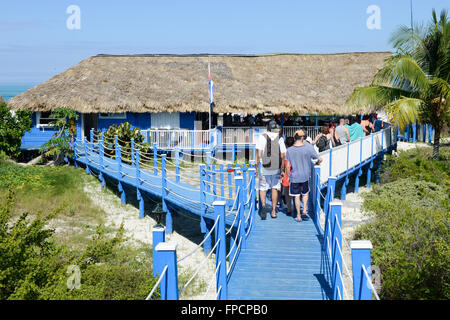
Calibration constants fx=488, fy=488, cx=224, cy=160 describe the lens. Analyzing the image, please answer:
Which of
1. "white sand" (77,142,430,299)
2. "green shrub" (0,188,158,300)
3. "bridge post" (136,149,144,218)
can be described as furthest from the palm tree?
"green shrub" (0,188,158,300)

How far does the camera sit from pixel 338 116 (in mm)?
22656

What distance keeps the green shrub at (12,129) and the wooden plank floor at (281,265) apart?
13.5 m

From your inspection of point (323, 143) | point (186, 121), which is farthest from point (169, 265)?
point (186, 121)

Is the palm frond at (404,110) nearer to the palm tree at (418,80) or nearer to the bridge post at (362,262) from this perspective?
the palm tree at (418,80)

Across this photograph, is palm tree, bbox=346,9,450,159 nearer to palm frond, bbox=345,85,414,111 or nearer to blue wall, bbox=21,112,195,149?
palm frond, bbox=345,85,414,111

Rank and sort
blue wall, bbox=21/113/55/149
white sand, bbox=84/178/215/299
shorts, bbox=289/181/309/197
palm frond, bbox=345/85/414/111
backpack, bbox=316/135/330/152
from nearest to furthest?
shorts, bbox=289/181/309/197
white sand, bbox=84/178/215/299
backpack, bbox=316/135/330/152
palm frond, bbox=345/85/414/111
blue wall, bbox=21/113/55/149

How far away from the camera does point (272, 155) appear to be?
8617mm

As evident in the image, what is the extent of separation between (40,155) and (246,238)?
14513mm

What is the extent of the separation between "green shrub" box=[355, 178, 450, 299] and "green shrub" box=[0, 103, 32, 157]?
13882 millimetres

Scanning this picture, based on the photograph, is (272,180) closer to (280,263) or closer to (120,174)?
(280,263)

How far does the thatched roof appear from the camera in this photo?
20.3 meters

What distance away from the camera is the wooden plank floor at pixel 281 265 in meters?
6.11
